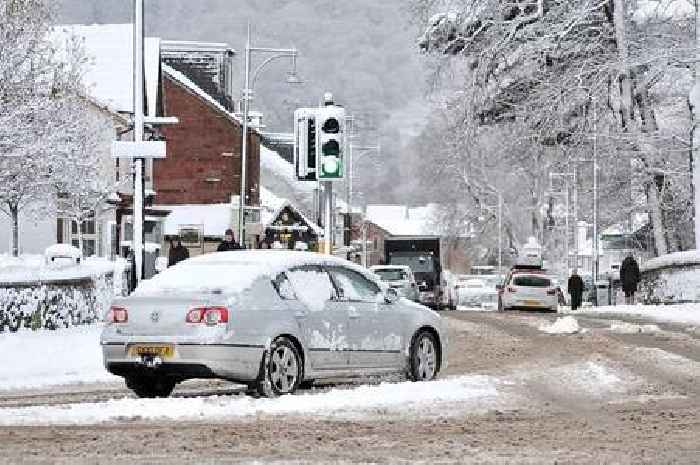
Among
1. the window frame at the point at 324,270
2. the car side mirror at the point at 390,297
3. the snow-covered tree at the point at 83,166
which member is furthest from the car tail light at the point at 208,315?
the snow-covered tree at the point at 83,166

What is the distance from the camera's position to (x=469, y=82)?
48.4m

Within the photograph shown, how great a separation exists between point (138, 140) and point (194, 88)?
5010 centimetres

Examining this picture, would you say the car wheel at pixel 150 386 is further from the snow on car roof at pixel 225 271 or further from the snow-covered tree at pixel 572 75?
the snow-covered tree at pixel 572 75

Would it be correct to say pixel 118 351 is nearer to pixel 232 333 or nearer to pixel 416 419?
pixel 232 333

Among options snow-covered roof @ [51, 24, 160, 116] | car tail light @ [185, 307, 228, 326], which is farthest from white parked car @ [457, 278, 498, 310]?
car tail light @ [185, 307, 228, 326]

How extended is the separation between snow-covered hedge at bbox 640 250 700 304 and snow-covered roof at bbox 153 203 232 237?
32670 millimetres

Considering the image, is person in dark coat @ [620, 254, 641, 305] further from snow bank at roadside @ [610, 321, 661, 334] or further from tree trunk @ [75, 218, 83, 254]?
snow bank at roadside @ [610, 321, 661, 334]

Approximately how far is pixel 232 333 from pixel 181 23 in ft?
612

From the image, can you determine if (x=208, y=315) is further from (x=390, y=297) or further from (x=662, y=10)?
(x=662, y=10)

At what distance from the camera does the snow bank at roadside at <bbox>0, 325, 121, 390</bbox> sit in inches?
822

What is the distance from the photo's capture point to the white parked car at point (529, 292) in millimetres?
52625

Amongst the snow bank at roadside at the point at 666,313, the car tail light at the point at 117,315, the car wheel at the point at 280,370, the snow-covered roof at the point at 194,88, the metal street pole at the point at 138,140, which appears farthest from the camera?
the snow-covered roof at the point at 194,88

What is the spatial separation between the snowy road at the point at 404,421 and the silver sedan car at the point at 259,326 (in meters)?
0.39

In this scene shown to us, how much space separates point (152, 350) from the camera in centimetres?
1652
